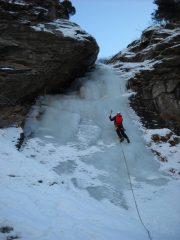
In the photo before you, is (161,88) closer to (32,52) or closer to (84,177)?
(32,52)

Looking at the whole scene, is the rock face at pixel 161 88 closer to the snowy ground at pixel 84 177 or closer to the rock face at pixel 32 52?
the snowy ground at pixel 84 177

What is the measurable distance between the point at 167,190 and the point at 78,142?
4176 mm

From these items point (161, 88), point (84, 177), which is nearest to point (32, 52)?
point (161, 88)

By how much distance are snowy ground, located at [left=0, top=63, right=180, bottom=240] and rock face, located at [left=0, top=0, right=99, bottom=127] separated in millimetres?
957

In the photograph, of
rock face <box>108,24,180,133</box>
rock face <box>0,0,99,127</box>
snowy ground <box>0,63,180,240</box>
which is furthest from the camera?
rock face <box>108,24,180,133</box>

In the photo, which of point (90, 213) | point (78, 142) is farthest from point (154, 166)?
point (90, 213)

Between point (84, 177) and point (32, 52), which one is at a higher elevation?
point (32, 52)

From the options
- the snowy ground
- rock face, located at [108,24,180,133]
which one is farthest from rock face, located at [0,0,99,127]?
rock face, located at [108,24,180,133]

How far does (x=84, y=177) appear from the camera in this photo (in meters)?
10.6

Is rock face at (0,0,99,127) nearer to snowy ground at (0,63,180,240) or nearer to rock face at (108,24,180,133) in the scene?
snowy ground at (0,63,180,240)

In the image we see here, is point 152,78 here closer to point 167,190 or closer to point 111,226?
point 167,190

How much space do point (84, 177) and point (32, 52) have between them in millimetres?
7164

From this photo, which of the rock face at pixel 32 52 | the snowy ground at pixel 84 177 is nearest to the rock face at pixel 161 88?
the snowy ground at pixel 84 177

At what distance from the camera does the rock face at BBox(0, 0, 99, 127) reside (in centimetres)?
1391
